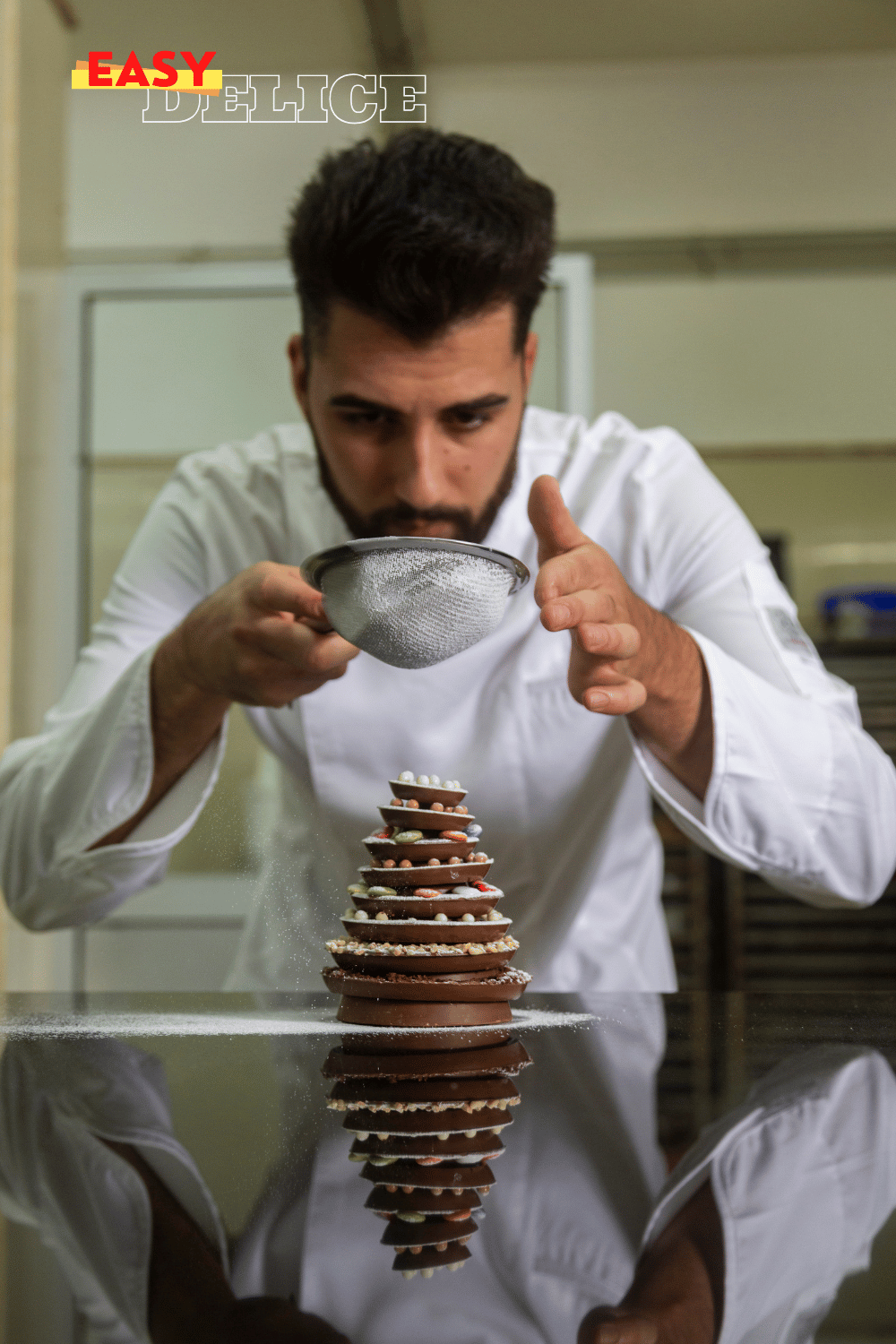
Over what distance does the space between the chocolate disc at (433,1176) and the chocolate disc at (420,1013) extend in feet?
1.06

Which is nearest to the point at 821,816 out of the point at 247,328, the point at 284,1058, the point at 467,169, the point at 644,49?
the point at 284,1058

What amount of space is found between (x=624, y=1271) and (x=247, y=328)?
95.7 inches

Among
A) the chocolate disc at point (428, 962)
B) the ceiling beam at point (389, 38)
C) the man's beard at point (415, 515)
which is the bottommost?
the chocolate disc at point (428, 962)

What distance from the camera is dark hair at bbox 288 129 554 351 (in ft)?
4.11

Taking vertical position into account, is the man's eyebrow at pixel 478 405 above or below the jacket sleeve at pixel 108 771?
above

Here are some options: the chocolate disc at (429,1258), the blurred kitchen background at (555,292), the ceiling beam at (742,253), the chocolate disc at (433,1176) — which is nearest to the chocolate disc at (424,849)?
the chocolate disc at (433,1176)

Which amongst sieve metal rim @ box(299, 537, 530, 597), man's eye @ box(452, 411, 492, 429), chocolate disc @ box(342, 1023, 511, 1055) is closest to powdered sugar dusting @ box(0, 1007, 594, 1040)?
chocolate disc @ box(342, 1023, 511, 1055)

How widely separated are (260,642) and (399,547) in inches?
9.7

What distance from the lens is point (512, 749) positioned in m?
1.53

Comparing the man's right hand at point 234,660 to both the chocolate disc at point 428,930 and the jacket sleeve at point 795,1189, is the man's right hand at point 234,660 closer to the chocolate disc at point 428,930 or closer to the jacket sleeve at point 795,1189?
the chocolate disc at point 428,930

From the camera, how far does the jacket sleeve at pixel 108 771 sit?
52.3 inches

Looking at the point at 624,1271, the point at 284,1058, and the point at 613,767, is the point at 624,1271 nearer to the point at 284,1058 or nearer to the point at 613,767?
the point at 284,1058

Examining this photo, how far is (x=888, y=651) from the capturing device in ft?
12.4

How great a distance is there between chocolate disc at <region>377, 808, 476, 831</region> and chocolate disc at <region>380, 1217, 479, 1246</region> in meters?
0.50
